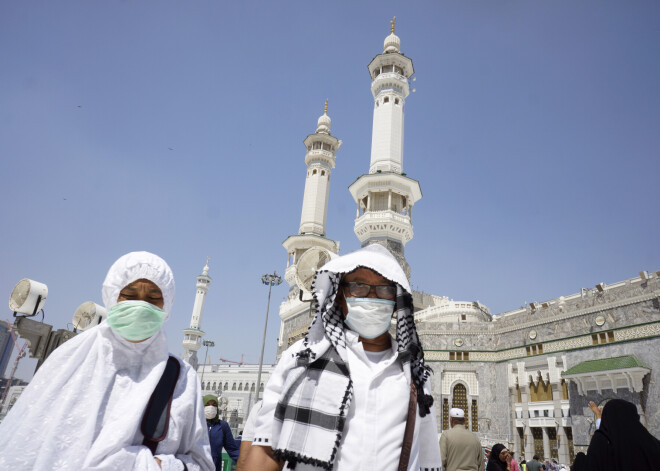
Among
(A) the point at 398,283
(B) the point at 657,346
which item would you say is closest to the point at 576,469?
(A) the point at 398,283

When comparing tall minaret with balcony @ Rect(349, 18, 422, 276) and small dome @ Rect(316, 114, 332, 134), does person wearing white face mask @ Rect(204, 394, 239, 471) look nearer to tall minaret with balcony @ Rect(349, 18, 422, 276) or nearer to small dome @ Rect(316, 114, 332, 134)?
tall minaret with balcony @ Rect(349, 18, 422, 276)

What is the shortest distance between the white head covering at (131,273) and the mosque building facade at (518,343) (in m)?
16.3

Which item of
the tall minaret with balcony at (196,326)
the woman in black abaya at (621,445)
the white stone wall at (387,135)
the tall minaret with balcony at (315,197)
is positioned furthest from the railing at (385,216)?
the tall minaret with balcony at (196,326)

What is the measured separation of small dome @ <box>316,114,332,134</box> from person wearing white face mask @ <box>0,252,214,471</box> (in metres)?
31.4

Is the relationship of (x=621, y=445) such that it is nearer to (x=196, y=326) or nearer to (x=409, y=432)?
(x=409, y=432)

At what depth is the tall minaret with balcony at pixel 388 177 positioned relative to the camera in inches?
840

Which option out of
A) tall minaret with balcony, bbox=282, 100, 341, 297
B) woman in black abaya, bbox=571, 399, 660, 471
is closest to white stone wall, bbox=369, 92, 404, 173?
tall minaret with balcony, bbox=282, 100, 341, 297

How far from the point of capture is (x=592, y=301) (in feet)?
52.1

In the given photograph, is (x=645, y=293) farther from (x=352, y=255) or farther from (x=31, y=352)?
(x=31, y=352)

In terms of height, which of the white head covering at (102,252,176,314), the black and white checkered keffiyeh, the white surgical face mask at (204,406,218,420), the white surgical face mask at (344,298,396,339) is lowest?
the white surgical face mask at (204,406,218,420)

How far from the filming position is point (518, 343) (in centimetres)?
1800

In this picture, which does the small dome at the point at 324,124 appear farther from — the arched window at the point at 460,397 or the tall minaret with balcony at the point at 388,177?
the arched window at the point at 460,397

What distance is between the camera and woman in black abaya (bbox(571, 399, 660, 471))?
7.93 ft

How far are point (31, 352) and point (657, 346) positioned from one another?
56.6 feet
